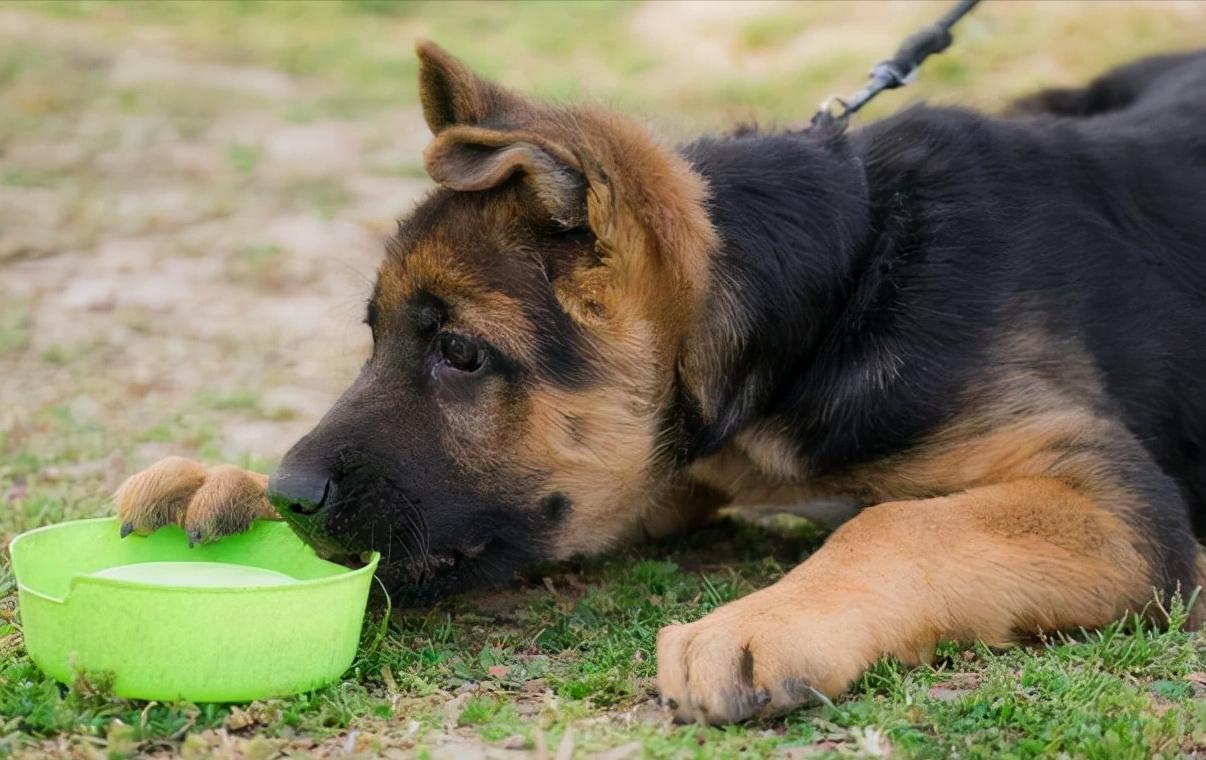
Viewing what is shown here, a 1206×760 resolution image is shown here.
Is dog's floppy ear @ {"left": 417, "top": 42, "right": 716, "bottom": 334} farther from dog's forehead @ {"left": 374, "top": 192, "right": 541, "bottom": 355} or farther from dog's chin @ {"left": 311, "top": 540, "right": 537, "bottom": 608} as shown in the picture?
dog's chin @ {"left": 311, "top": 540, "right": 537, "bottom": 608}

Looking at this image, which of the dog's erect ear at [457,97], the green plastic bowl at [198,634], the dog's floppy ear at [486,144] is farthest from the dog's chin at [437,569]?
the dog's erect ear at [457,97]

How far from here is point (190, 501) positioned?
15.8 feet

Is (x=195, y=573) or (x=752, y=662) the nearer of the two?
(x=752, y=662)

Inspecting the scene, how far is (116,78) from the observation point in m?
15.4

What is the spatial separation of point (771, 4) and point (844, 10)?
1.18 metres

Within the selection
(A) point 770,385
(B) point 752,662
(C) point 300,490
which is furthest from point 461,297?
(B) point 752,662

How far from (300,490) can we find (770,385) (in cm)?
175

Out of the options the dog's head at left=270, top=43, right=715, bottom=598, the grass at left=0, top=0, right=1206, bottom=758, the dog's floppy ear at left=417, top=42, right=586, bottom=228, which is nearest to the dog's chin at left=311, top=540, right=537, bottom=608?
the dog's head at left=270, top=43, right=715, bottom=598

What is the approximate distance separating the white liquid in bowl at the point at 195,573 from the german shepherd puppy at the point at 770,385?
5.4 inches

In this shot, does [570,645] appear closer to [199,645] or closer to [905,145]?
[199,645]

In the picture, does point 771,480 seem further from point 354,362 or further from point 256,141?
point 256,141

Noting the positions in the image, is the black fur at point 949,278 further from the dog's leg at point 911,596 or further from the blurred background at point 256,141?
the blurred background at point 256,141

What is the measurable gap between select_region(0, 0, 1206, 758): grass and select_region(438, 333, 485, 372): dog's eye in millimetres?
907

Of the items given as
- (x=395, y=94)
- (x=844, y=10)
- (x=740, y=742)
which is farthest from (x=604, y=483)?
A: (x=844, y=10)
